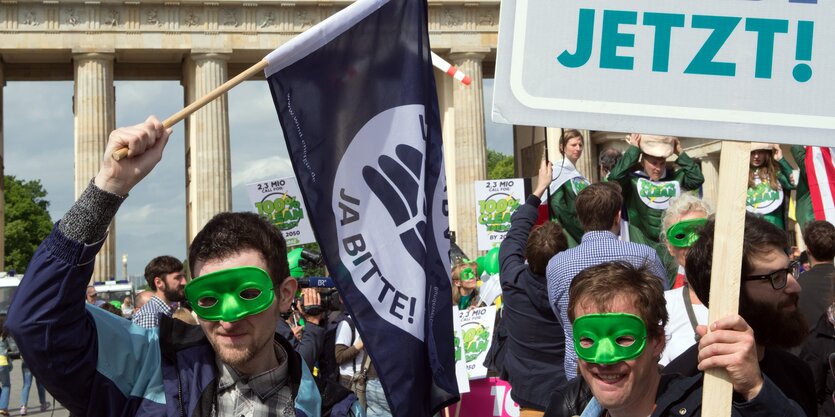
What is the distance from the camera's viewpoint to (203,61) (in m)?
45.2

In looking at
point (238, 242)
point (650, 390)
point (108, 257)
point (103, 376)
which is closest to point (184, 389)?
point (103, 376)

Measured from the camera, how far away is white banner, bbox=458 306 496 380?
948cm

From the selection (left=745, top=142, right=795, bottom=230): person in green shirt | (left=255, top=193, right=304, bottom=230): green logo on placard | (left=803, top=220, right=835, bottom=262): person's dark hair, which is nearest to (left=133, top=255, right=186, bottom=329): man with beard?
(left=803, top=220, right=835, bottom=262): person's dark hair

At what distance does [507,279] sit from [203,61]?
40399mm

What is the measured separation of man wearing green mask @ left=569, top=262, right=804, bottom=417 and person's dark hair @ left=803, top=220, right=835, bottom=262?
3851 millimetres

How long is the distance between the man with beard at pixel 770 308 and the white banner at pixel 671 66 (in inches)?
33.5

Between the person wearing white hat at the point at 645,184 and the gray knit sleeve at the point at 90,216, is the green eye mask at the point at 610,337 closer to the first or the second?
the gray knit sleeve at the point at 90,216

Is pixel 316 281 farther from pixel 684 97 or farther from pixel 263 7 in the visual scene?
pixel 263 7

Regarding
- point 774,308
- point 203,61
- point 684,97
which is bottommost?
point 774,308

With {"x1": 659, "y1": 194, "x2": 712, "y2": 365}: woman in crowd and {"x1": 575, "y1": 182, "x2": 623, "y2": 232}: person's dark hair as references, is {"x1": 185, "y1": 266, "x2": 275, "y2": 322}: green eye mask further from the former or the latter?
{"x1": 575, "y1": 182, "x2": 623, "y2": 232}: person's dark hair

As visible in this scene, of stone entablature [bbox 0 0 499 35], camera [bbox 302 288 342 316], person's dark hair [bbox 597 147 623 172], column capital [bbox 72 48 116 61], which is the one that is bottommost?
camera [bbox 302 288 342 316]

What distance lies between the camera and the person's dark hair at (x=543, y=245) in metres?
Answer: 5.98

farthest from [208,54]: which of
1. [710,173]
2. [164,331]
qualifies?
[164,331]

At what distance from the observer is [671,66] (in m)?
2.74
